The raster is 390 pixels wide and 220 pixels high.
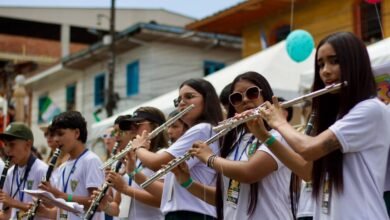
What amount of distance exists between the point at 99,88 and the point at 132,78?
260 centimetres

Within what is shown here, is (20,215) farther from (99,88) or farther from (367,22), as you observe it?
(99,88)

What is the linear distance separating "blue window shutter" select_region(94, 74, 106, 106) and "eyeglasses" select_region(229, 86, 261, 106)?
2052 centimetres

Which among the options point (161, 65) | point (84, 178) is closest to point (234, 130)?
point (84, 178)

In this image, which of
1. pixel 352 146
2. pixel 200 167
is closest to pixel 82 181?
pixel 200 167

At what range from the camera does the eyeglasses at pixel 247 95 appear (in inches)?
147

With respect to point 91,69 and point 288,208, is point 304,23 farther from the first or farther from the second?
point 91,69

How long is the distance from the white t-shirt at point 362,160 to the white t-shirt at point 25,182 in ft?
12.5

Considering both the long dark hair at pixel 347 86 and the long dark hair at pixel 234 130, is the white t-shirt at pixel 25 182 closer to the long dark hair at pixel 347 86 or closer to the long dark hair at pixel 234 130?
the long dark hair at pixel 234 130

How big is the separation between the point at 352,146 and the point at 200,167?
178 centimetres

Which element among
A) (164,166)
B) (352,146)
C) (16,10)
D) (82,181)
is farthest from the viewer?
(16,10)

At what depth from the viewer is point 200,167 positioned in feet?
14.4

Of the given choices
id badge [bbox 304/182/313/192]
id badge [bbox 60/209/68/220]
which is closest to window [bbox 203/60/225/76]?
id badge [bbox 60/209/68/220]

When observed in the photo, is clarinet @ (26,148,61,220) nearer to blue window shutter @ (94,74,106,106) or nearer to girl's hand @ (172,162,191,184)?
girl's hand @ (172,162,191,184)

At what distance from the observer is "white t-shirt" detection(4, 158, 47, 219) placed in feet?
19.6
